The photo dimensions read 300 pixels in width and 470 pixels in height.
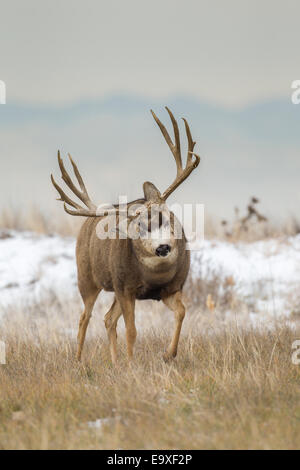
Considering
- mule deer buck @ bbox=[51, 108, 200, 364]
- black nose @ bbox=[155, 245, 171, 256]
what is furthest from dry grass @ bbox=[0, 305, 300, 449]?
black nose @ bbox=[155, 245, 171, 256]

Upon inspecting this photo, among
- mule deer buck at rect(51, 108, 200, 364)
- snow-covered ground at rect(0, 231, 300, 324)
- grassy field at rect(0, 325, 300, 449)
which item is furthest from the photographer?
snow-covered ground at rect(0, 231, 300, 324)

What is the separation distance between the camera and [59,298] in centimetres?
1329

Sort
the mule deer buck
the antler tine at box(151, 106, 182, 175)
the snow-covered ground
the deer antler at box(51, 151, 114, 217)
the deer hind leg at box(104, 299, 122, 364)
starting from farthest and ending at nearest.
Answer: the snow-covered ground
the deer hind leg at box(104, 299, 122, 364)
the deer antler at box(51, 151, 114, 217)
the antler tine at box(151, 106, 182, 175)
the mule deer buck

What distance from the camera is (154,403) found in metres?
5.12

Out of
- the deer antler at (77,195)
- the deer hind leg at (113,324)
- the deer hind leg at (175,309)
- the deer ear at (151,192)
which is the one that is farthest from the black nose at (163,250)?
the deer hind leg at (113,324)

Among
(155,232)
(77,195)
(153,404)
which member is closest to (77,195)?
(77,195)

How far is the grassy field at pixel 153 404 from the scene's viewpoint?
454 cm

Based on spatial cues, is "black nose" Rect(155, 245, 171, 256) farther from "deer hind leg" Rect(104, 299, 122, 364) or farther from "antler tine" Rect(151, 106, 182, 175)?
"deer hind leg" Rect(104, 299, 122, 364)

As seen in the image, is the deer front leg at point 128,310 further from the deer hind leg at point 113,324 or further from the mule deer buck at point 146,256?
the deer hind leg at point 113,324

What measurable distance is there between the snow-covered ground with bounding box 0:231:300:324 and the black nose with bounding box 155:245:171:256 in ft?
21.2

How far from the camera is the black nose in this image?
5.85 metres

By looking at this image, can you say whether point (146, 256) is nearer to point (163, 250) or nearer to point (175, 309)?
point (163, 250)
